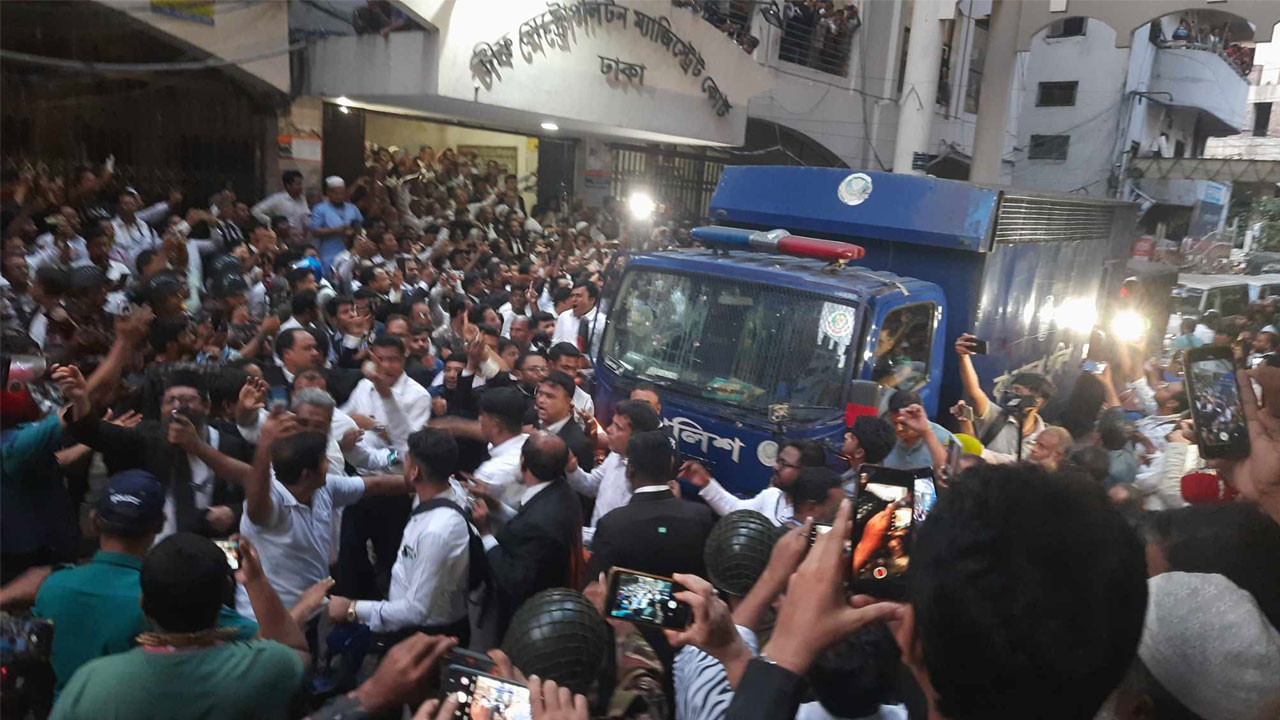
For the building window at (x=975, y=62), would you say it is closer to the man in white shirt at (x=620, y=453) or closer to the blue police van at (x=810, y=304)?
the blue police van at (x=810, y=304)

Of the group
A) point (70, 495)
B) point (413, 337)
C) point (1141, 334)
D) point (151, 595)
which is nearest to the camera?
point (151, 595)

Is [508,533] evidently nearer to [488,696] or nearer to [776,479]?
[776,479]

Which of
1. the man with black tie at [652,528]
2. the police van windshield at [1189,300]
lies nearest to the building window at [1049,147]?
the police van windshield at [1189,300]

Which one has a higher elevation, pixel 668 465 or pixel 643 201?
pixel 643 201

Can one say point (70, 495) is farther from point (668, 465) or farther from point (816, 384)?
point (816, 384)

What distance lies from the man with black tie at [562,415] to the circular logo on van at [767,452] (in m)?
0.96

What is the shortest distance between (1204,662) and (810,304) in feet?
11.4

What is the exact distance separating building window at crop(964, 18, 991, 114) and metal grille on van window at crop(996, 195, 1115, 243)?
42.4 feet

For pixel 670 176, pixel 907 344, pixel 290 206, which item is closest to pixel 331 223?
pixel 290 206

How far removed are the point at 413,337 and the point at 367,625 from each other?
2860 millimetres

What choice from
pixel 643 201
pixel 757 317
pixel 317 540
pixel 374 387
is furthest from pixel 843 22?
pixel 317 540

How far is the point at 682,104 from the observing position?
1237 centimetres

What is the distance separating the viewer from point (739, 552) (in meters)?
2.64

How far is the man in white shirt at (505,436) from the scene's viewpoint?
3982mm
